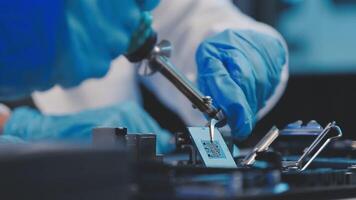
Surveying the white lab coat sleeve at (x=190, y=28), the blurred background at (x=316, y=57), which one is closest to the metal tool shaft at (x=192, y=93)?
the white lab coat sleeve at (x=190, y=28)

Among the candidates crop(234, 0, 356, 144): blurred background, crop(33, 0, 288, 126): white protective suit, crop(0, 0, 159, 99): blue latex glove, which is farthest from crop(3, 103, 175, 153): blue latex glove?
crop(234, 0, 356, 144): blurred background

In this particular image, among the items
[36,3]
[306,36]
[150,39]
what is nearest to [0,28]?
[36,3]

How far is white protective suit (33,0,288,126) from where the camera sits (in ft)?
3.88

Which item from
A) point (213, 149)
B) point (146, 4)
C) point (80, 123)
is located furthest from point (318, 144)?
point (80, 123)

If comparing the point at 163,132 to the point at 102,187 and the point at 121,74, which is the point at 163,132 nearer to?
the point at 121,74

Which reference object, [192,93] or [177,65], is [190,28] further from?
[192,93]

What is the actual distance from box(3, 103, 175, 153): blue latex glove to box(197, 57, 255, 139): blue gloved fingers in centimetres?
16

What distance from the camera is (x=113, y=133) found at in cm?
77

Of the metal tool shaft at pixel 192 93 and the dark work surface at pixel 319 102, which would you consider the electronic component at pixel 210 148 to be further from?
the dark work surface at pixel 319 102

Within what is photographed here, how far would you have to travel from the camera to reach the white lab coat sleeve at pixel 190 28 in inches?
48.1

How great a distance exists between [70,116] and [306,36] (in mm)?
551

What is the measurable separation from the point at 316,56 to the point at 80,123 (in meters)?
0.56

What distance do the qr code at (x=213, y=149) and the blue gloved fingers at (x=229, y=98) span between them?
0.16 m

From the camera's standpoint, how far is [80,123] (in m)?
1.18
